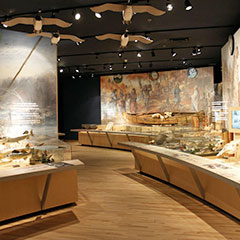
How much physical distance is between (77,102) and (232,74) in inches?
380

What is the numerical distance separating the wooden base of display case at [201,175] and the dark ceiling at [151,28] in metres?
2.97

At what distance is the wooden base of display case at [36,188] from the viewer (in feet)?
12.2

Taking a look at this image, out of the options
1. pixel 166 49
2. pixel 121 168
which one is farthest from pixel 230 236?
pixel 166 49

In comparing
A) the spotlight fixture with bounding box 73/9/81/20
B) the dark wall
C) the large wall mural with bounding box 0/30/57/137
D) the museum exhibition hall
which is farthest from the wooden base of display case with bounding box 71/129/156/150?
the spotlight fixture with bounding box 73/9/81/20

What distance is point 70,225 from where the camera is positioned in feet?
11.9

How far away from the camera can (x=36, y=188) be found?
13.4 ft

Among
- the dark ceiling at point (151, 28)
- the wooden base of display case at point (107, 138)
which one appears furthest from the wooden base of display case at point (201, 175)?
the wooden base of display case at point (107, 138)

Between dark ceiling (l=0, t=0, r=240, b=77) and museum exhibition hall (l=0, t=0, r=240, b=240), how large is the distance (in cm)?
3

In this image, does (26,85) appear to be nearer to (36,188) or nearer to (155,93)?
(36,188)

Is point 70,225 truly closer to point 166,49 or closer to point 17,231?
point 17,231

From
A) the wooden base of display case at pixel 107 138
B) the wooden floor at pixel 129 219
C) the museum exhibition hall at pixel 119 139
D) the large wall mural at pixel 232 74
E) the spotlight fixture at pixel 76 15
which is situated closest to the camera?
the wooden floor at pixel 129 219

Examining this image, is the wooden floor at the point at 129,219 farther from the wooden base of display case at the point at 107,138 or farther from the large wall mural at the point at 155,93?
the large wall mural at the point at 155,93

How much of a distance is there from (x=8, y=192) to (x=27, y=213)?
1.48 feet

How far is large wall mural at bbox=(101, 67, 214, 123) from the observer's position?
1092cm
